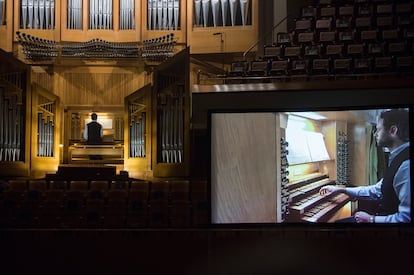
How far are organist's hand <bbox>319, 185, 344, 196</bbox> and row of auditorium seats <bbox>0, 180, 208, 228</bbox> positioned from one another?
1301 mm

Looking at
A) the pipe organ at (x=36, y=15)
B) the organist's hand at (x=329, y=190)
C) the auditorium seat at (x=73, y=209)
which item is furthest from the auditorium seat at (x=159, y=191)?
the pipe organ at (x=36, y=15)

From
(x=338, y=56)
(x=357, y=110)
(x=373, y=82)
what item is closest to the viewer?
(x=357, y=110)

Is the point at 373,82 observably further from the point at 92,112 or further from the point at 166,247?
the point at 92,112

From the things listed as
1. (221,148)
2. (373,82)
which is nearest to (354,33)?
(373,82)

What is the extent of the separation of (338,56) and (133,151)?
2.94 metres

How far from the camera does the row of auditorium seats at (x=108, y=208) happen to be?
635cm

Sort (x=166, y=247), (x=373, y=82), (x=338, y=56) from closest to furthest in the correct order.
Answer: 1. (x=166, y=247)
2. (x=373, y=82)
3. (x=338, y=56)

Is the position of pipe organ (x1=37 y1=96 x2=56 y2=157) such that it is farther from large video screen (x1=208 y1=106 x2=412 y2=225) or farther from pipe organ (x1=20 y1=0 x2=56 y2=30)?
large video screen (x1=208 y1=106 x2=412 y2=225)

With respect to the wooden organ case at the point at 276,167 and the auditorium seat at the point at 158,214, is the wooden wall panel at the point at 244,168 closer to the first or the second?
the wooden organ case at the point at 276,167

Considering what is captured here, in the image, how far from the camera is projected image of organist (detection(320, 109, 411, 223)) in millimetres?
5742

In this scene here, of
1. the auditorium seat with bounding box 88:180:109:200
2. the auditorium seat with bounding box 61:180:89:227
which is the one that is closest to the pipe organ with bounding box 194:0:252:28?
the auditorium seat with bounding box 88:180:109:200

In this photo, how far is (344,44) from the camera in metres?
7.51

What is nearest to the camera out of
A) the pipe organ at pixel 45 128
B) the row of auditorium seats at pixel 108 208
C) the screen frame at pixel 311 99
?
the screen frame at pixel 311 99

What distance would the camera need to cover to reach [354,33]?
7520 mm
